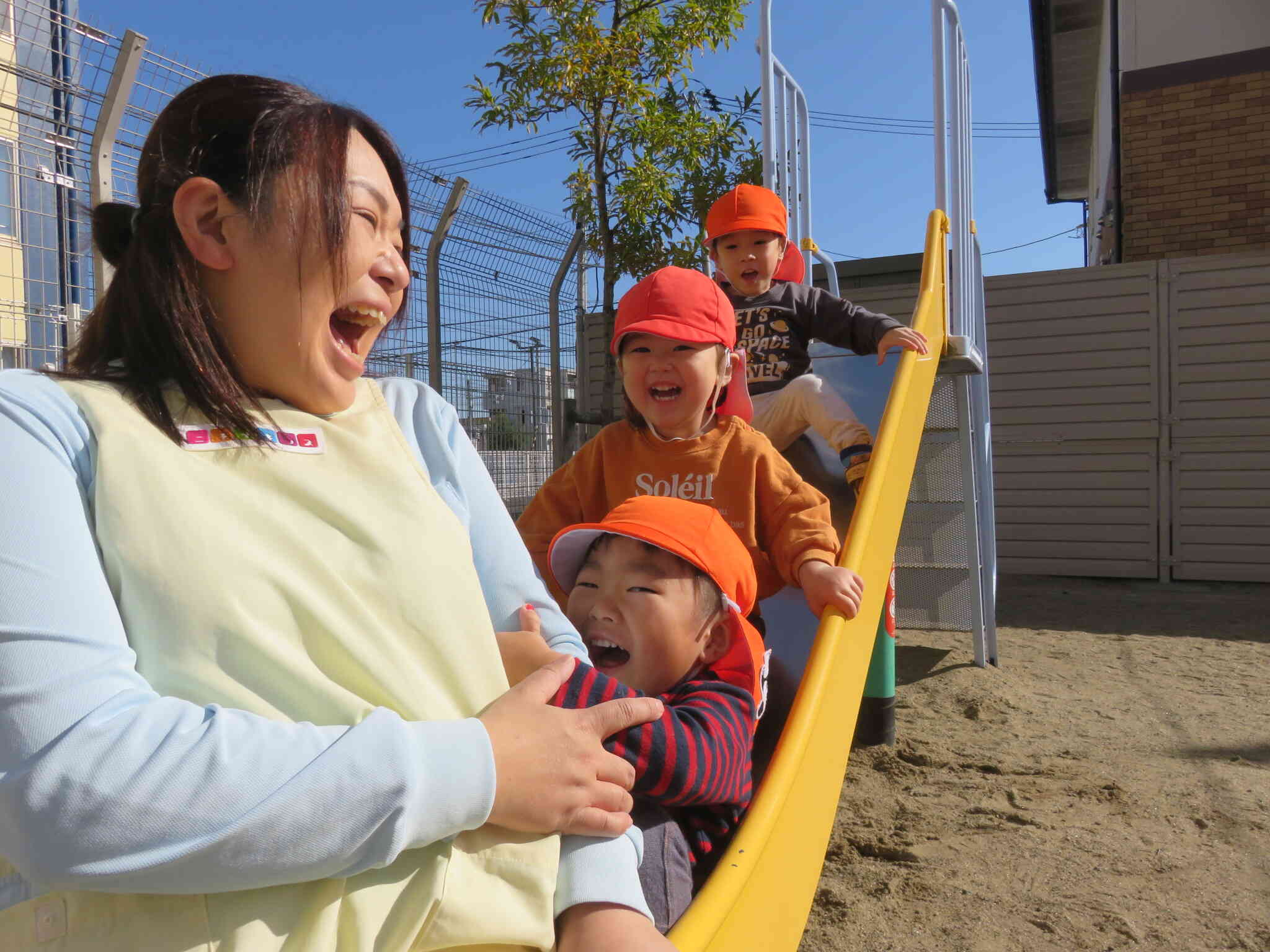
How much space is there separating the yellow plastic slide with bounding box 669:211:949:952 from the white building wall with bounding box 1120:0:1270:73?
8012 mm

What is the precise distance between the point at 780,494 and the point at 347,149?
1.58 metres

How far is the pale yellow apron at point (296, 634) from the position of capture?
0.68m

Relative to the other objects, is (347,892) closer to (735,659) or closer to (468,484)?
(468,484)

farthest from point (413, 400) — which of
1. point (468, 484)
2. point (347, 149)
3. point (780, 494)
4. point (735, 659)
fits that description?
point (780, 494)

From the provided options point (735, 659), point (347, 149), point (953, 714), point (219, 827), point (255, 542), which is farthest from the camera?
point (953, 714)

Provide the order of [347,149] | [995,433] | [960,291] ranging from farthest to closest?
[995,433] < [960,291] < [347,149]

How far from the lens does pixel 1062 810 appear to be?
316cm

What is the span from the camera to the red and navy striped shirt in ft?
3.69

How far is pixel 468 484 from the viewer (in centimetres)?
113

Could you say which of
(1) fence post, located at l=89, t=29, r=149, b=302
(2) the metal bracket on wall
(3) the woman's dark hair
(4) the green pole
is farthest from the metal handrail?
(3) the woman's dark hair

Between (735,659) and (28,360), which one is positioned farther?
(28,360)

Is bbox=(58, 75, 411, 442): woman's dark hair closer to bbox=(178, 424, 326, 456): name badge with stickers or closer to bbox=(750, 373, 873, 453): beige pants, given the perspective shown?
bbox=(178, 424, 326, 456): name badge with stickers

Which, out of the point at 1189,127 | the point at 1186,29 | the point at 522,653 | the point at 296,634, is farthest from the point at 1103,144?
the point at 296,634

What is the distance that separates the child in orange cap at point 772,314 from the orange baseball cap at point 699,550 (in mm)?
1654
